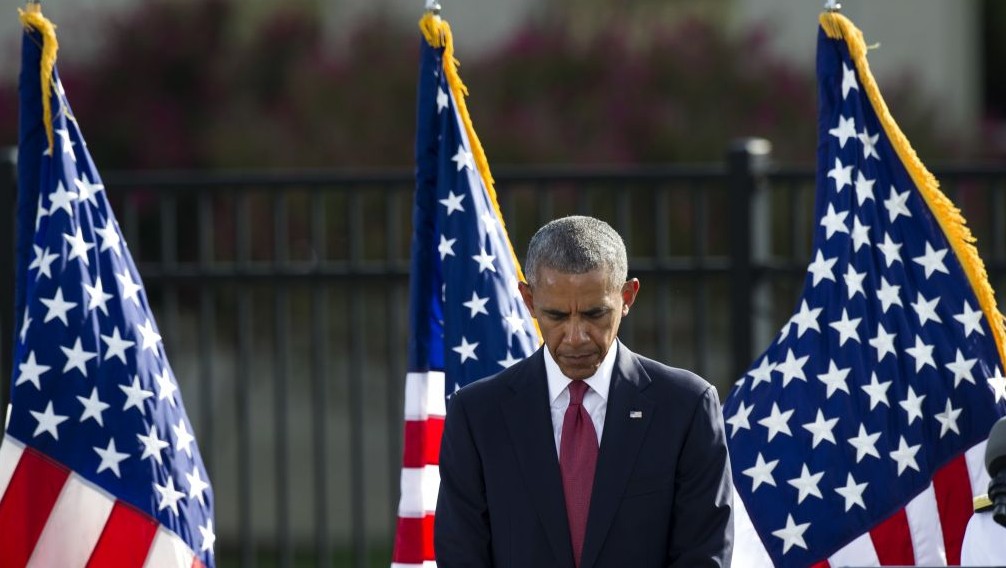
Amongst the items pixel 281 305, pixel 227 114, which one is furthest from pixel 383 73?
pixel 281 305

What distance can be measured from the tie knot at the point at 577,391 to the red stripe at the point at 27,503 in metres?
1.77

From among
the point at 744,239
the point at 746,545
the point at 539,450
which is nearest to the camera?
the point at 539,450

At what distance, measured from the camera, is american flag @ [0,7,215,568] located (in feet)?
15.3

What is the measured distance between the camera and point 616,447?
356cm

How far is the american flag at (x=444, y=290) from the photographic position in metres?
4.73

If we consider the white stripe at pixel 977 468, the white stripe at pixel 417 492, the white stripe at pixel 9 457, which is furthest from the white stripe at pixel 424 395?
the white stripe at pixel 977 468

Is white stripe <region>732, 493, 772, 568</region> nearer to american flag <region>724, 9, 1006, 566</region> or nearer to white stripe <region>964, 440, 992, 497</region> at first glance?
american flag <region>724, 9, 1006, 566</region>

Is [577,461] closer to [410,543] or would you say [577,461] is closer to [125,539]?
[410,543]

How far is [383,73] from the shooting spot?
10.1m

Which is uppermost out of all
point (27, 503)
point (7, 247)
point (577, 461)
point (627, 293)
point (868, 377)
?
point (7, 247)

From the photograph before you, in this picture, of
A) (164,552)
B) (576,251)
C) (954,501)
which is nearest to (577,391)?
(576,251)

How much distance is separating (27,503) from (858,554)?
236cm

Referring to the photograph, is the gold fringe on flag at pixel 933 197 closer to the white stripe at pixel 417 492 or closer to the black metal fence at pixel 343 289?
the black metal fence at pixel 343 289

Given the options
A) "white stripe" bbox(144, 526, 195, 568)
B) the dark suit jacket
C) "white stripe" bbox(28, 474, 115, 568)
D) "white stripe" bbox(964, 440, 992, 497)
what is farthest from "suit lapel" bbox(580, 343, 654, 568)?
"white stripe" bbox(28, 474, 115, 568)
